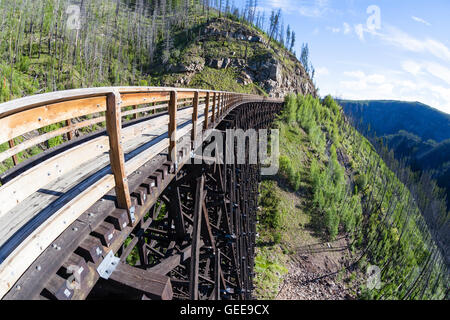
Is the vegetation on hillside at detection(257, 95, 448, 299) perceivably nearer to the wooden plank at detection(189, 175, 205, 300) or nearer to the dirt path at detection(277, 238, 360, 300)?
the dirt path at detection(277, 238, 360, 300)

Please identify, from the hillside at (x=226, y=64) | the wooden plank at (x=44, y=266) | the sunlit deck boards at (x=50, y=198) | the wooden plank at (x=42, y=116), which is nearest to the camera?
the wooden plank at (x=42, y=116)

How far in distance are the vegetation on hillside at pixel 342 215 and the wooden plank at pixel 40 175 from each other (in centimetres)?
2138

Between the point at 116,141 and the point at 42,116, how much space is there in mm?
551

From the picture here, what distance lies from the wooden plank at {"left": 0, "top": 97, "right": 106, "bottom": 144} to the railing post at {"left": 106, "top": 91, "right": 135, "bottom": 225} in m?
0.08

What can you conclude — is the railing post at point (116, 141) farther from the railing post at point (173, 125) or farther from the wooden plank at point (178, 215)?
the wooden plank at point (178, 215)

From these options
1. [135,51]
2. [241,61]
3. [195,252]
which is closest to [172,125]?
[195,252]

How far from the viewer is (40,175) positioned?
135cm

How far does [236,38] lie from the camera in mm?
71188

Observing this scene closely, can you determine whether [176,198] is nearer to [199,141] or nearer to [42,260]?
[199,141]

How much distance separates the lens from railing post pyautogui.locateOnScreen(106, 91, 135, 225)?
70.5 inches

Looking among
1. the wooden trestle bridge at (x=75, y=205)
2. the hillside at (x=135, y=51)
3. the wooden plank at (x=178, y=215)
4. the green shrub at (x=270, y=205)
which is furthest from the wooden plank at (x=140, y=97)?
the hillside at (x=135, y=51)

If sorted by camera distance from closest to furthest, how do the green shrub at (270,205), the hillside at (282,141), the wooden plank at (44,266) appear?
the wooden plank at (44,266), the hillside at (282,141), the green shrub at (270,205)

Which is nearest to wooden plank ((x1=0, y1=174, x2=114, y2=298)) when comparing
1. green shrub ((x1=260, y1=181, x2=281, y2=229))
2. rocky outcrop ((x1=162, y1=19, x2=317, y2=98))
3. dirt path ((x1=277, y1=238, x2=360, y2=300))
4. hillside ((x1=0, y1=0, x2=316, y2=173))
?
dirt path ((x1=277, y1=238, x2=360, y2=300))

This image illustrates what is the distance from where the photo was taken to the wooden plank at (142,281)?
1788 mm
